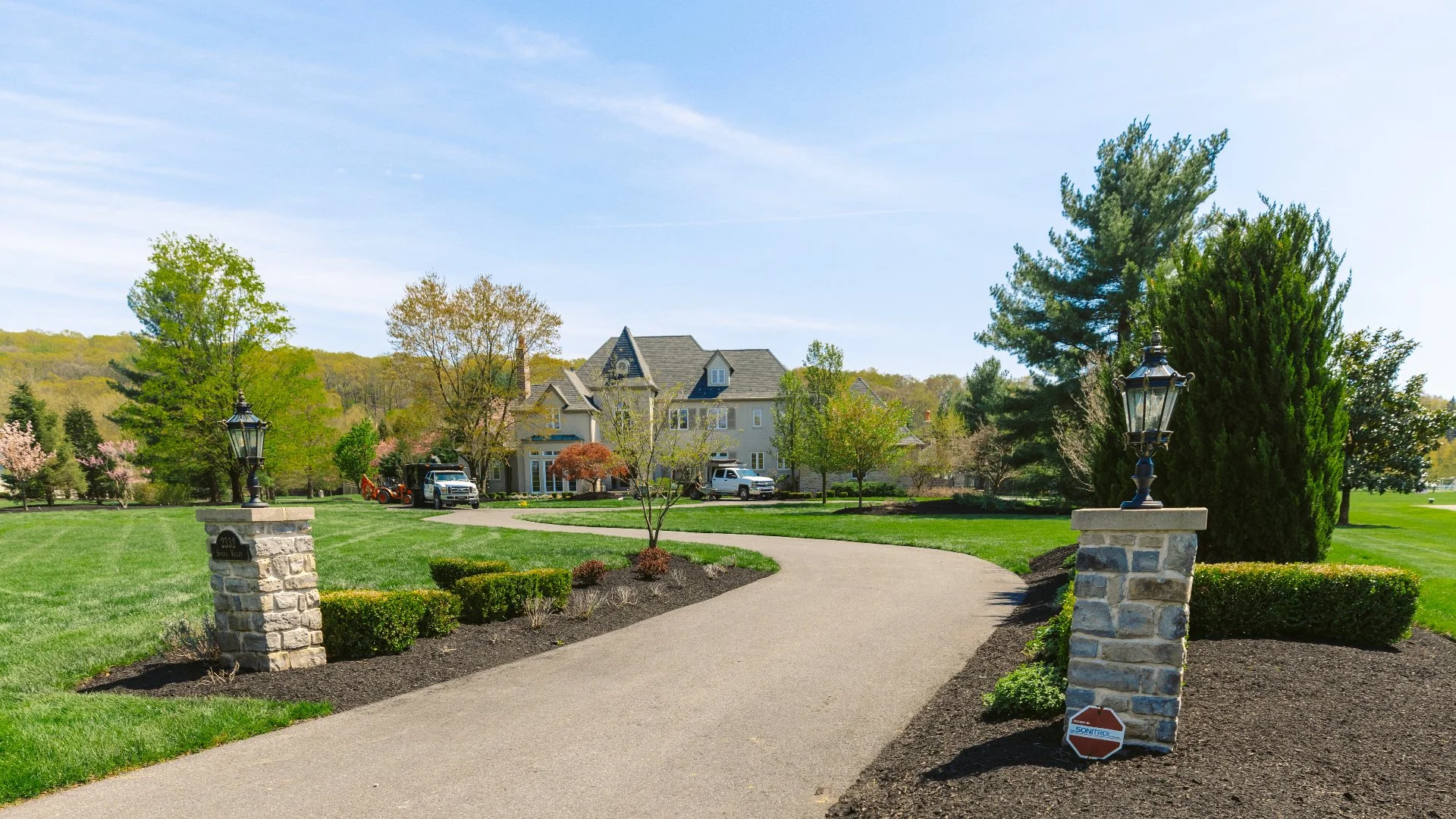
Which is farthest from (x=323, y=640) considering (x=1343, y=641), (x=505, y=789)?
(x=1343, y=641)

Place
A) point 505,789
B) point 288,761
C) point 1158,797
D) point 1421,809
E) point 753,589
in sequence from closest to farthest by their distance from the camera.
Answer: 1. point 1421,809
2. point 1158,797
3. point 505,789
4. point 288,761
5. point 753,589

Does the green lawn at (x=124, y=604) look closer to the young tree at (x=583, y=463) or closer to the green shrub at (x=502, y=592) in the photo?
the green shrub at (x=502, y=592)

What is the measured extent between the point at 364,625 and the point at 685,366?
42.5 meters

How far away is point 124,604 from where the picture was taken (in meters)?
11.7

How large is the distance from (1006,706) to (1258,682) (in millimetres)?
2023

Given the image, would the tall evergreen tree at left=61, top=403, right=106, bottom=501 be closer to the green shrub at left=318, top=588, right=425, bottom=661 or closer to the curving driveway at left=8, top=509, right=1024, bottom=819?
the green shrub at left=318, top=588, right=425, bottom=661

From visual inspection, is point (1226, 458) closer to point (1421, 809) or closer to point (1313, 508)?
point (1313, 508)

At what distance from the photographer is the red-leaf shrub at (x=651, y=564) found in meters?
14.0

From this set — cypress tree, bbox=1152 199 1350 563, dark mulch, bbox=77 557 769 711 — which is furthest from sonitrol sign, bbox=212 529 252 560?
cypress tree, bbox=1152 199 1350 563

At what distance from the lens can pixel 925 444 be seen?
162 ft

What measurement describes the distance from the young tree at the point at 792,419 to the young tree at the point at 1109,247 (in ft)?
36.0

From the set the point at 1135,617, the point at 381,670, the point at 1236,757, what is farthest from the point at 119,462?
the point at 1236,757

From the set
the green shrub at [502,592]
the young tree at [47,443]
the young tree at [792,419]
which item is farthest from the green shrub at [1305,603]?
the young tree at [47,443]

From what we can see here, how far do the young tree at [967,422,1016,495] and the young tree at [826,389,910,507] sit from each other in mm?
14870
